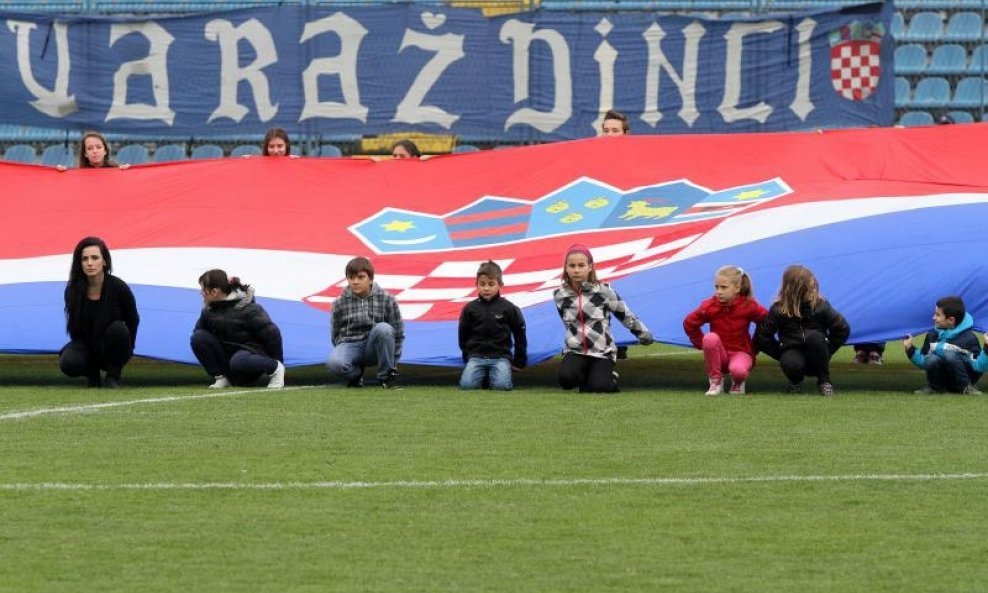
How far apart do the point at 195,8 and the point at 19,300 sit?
27.1 feet

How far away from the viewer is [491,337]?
31.0 ft

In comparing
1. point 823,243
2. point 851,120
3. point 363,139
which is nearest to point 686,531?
point 823,243

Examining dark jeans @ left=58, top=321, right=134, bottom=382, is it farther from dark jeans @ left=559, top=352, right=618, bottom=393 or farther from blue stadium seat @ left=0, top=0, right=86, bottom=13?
blue stadium seat @ left=0, top=0, right=86, bottom=13

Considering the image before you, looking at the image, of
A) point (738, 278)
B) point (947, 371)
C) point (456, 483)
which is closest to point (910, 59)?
point (947, 371)

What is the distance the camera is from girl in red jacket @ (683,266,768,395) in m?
9.21

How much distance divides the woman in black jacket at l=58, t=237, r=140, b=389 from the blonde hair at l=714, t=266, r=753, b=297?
3233 mm

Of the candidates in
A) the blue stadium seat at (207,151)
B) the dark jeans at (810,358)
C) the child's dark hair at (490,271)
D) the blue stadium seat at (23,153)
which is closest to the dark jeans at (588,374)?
the child's dark hair at (490,271)

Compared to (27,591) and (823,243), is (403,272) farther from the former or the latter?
(27,591)

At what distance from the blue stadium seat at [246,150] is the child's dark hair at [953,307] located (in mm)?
9013

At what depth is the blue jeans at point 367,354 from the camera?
371 inches

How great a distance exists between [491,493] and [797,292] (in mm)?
3821

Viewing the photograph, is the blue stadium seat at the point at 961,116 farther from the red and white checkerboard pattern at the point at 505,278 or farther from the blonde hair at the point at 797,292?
the blonde hair at the point at 797,292

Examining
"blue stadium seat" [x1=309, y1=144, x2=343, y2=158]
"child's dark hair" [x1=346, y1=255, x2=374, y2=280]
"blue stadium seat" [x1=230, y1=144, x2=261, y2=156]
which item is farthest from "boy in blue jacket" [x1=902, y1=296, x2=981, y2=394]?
"blue stadium seat" [x1=230, y1=144, x2=261, y2=156]

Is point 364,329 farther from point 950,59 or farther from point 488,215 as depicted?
point 950,59
